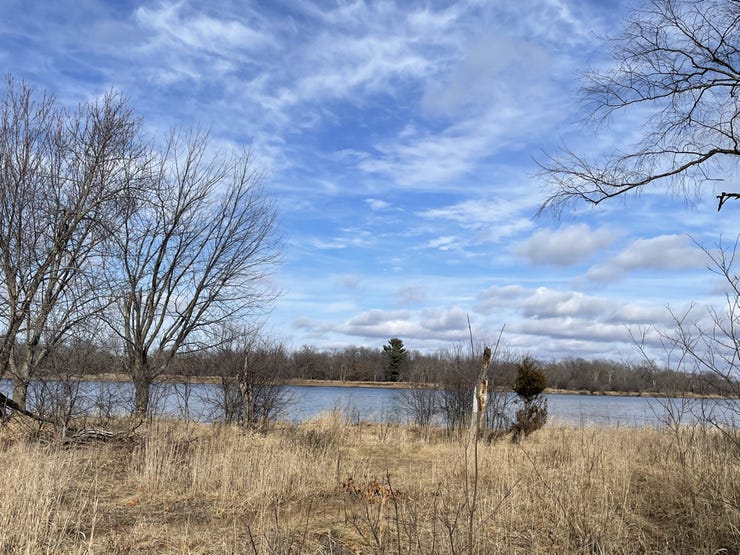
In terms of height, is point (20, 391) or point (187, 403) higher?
point (20, 391)

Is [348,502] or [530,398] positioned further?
[530,398]

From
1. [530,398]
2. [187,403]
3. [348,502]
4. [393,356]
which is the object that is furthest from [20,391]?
[393,356]

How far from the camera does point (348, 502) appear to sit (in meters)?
7.03

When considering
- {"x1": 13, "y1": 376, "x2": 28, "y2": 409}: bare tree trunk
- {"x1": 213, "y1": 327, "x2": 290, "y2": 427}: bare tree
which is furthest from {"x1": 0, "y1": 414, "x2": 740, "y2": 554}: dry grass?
{"x1": 213, "y1": 327, "x2": 290, "y2": 427}: bare tree

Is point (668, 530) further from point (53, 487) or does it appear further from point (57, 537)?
point (53, 487)

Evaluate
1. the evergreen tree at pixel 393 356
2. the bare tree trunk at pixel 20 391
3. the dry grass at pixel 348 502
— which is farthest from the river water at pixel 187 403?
the evergreen tree at pixel 393 356

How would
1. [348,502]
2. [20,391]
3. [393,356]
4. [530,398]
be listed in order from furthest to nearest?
[393,356] < [530,398] < [20,391] < [348,502]

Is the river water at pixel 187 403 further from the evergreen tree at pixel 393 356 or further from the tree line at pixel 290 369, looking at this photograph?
the evergreen tree at pixel 393 356

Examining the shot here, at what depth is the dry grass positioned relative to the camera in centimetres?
482

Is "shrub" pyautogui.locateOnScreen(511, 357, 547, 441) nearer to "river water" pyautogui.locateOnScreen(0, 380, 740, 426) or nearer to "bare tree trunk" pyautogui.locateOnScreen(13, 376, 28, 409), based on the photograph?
"river water" pyautogui.locateOnScreen(0, 380, 740, 426)

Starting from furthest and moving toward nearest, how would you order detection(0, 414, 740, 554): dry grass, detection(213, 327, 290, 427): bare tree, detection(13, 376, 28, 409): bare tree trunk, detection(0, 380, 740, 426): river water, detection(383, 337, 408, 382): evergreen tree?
1. detection(383, 337, 408, 382): evergreen tree
2. detection(213, 327, 290, 427): bare tree
3. detection(13, 376, 28, 409): bare tree trunk
4. detection(0, 380, 740, 426): river water
5. detection(0, 414, 740, 554): dry grass

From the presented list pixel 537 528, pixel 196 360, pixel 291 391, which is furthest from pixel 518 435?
pixel 537 528

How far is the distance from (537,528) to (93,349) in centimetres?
875

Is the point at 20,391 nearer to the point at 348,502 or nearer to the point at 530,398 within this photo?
the point at 348,502
